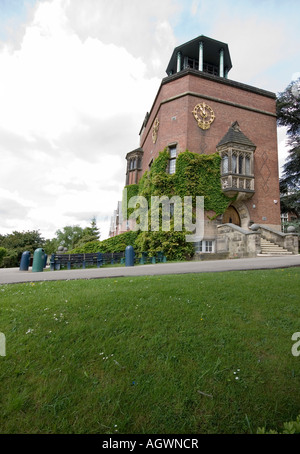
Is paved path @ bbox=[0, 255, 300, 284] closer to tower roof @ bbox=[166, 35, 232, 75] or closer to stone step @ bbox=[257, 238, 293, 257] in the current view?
stone step @ bbox=[257, 238, 293, 257]

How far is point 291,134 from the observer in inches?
998

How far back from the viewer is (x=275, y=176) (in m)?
21.1

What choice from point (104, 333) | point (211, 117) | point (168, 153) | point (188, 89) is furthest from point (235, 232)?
point (104, 333)

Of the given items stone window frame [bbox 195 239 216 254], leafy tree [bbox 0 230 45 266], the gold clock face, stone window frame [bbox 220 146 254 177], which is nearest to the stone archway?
stone window frame [bbox 220 146 254 177]

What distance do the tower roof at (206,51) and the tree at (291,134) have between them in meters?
7.20

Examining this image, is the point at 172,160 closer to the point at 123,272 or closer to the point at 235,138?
the point at 235,138

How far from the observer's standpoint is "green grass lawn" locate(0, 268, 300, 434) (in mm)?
2172

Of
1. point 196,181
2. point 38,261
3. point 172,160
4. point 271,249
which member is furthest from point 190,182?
point 38,261

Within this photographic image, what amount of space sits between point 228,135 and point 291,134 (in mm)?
11567

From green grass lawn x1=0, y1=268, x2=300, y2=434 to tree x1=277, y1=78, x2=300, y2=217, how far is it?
24.0 metres

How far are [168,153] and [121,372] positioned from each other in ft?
61.3

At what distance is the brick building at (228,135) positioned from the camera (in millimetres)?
18359
